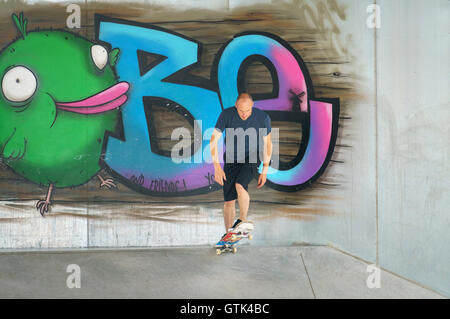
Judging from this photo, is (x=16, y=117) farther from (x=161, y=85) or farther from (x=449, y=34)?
(x=449, y=34)

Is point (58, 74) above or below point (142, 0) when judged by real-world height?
below

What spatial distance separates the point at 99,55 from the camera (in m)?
6.18

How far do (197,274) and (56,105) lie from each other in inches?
127

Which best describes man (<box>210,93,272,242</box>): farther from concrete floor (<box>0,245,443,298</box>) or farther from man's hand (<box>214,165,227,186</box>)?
concrete floor (<box>0,245,443,298</box>)

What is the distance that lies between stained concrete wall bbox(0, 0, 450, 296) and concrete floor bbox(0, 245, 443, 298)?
0.32m

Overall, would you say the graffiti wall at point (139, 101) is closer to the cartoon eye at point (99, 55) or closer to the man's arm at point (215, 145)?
the cartoon eye at point (99, 55)

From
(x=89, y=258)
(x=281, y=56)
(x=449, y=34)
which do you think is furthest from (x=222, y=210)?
(x=449, y=34)

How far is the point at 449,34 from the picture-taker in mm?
5863

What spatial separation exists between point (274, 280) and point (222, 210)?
4.96 ft

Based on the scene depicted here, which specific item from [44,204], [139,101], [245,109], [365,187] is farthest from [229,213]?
[44,204]

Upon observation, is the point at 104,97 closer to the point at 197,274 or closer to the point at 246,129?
the point at 246,129

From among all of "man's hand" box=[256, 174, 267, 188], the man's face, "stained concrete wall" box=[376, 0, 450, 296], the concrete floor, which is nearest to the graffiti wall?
"man's hand" box=[256, 174, 267, 188]

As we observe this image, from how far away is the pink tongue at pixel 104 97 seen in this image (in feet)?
20.3
